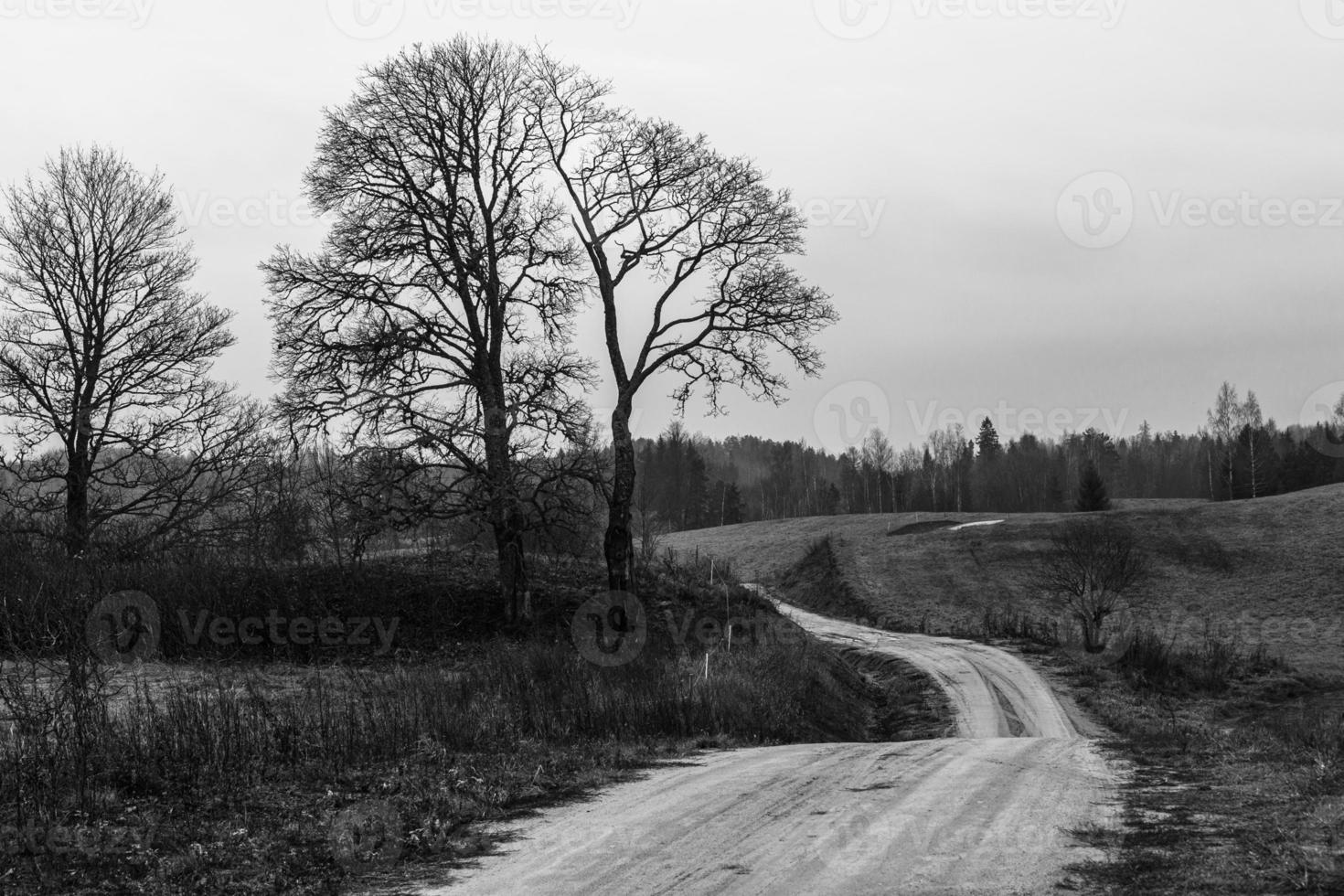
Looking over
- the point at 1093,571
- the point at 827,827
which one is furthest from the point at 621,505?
the point at 1093,571

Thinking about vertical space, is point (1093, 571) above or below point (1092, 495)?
below

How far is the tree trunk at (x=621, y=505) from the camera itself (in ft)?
82.6

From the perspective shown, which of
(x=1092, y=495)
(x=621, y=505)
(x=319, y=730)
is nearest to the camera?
(x=319, y=730)

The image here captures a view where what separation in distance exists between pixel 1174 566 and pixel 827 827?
56.7m

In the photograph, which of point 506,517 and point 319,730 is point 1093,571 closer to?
point 506,517

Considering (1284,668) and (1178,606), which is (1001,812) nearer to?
(1284,668)

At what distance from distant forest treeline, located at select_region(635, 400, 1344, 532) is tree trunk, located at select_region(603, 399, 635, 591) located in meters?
63.6

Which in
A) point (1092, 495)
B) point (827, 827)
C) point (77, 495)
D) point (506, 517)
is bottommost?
Answer: point (827, 827)

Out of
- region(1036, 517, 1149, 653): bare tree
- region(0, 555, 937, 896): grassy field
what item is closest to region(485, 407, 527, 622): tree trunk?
region(0, 555, 937, 896): grassy field

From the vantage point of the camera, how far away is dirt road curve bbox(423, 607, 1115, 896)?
7.48m

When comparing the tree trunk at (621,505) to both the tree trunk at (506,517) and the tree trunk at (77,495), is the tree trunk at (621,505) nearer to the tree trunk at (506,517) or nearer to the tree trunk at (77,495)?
the tree trunk at (506,517)

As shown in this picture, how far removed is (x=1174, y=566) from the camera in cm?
5878

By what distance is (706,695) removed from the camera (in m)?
17.1

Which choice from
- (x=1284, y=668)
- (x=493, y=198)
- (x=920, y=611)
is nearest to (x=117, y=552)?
(x=493, y=198)
